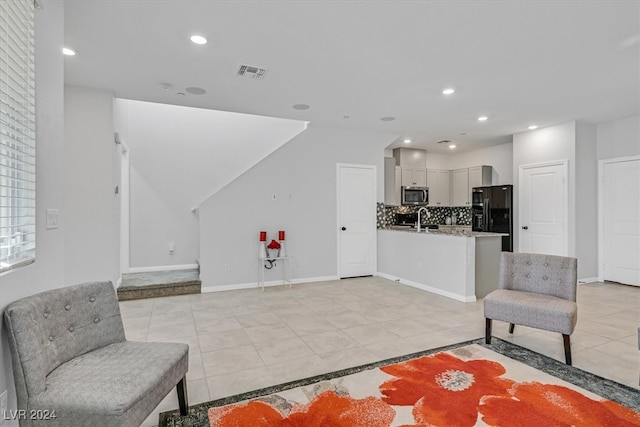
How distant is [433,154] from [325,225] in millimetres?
3991

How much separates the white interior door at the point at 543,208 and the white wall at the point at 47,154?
6867mm

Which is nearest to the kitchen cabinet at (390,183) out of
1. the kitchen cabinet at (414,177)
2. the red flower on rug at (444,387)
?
the kitchen cabinet at (414,177)

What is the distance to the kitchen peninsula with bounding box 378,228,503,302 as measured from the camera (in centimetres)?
465

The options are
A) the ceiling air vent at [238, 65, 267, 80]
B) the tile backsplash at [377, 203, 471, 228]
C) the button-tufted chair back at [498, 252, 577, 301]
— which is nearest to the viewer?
the button-tufted chair back at [498, 252, 577, 301]

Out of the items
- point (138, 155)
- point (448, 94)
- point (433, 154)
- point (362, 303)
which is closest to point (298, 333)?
point (362, 303)

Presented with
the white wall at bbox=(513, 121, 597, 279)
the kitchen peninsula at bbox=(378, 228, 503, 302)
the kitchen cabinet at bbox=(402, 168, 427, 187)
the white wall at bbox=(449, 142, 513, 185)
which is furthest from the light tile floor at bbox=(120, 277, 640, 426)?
the kitchen cabinet at bbox=(402, 168, 427, 187)

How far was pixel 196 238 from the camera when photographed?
20.9 feet

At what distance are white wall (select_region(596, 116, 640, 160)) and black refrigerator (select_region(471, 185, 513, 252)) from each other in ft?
5.08

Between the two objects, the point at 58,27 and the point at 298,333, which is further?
the point at 298,333

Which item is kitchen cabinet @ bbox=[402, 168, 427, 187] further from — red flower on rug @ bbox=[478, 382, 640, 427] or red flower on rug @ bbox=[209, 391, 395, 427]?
red flower on rug @ bbox=[209, 391, 395, 427]

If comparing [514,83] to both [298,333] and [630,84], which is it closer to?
[630,84]

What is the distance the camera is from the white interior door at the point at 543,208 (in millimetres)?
5770

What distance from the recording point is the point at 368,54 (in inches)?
127

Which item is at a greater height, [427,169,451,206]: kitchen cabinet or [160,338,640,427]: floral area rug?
[427,169,451,206]: kitchen cabinet
